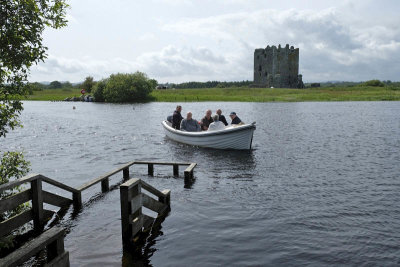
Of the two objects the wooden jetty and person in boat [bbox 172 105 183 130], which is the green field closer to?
person in boat [bbox 172 105 183 130]

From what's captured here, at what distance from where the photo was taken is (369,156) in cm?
1995

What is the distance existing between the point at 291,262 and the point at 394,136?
24.3m

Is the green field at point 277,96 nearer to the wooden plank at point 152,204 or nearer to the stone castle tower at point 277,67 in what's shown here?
the stone castle tower at point 277,67

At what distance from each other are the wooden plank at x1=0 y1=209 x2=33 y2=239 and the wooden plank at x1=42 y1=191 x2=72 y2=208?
989 mm

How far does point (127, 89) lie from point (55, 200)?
7897 centimetres

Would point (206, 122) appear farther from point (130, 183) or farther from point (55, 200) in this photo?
point (130, 183)

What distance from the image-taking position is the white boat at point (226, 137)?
66.6 ft

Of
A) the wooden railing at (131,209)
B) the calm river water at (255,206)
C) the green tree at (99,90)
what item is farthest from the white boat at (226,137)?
the green tree at (99,90)

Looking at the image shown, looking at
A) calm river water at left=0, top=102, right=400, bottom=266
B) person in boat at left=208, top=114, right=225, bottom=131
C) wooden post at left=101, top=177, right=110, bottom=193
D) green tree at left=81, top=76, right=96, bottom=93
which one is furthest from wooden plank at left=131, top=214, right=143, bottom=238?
green tree at left=81, top=76, right=96, bottom=93

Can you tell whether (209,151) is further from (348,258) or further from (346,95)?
(346,95)

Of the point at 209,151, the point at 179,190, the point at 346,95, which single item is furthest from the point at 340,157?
the point at 346,95

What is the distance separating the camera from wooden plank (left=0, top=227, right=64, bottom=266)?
4.56 m

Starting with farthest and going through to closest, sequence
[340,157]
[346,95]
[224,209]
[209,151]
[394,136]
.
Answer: [346,95], [394,136], [209,151], [340,157], [224,209]

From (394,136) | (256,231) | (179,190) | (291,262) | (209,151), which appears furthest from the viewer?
(394,136)
